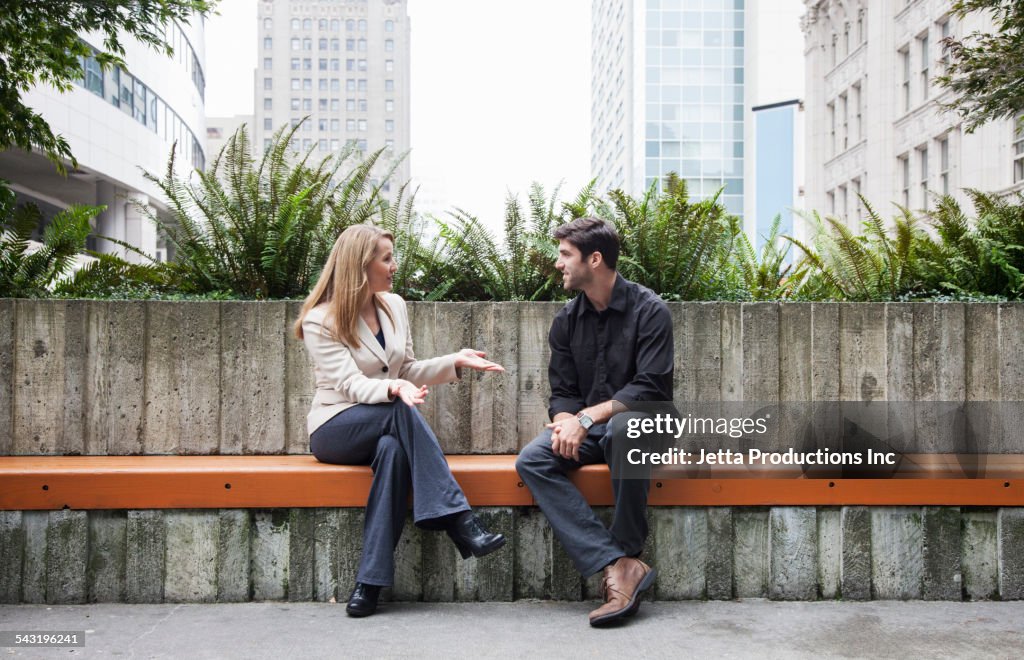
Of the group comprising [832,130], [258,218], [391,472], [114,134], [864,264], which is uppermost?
[832,130]

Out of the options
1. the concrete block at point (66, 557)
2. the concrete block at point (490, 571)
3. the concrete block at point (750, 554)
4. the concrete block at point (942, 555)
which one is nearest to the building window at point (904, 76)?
the concrete block at point (942, 555)

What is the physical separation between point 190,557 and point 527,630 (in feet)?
4.99

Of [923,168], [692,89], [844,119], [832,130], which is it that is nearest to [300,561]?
[923,168]

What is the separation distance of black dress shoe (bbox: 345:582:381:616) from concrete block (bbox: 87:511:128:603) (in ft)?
3.43

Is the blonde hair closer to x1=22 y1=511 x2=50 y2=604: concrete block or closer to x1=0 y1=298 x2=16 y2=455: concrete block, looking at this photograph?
x1=22 y1=511 x2=50 y2=604: concrete block

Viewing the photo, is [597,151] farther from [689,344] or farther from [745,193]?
[689,344]

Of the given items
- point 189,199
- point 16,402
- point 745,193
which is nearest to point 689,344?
point 189,199

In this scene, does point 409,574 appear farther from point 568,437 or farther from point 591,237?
point 591,237

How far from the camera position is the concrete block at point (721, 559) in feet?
13.5

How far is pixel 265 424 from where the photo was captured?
4.73 m

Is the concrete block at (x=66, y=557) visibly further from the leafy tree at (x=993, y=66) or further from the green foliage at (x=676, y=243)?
the leafy tree at (x=993, y=66)

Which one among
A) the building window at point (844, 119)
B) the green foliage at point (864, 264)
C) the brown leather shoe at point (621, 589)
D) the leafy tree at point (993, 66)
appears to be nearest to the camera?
the brown leather shoe at point (621, 589)

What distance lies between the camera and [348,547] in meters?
4.08

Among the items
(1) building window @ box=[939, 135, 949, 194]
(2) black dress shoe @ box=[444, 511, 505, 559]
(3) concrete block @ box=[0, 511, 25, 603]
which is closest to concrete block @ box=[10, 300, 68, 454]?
(3) concrete block @ box=[0, 511, 25, 603]
